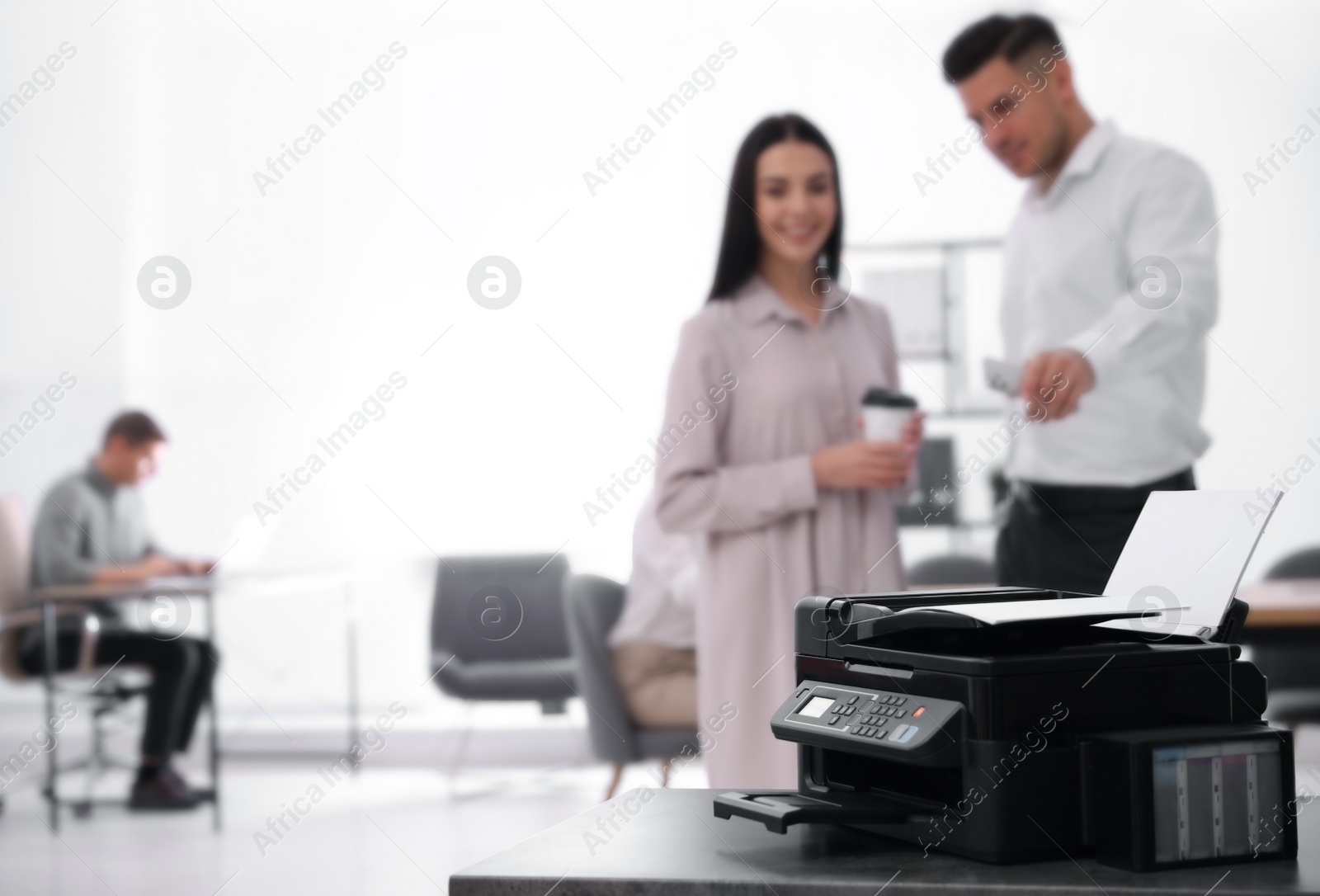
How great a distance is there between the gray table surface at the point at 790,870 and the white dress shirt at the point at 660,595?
65.3 inches

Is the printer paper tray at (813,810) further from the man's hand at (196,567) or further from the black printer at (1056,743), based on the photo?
the man's hand at (196,567)

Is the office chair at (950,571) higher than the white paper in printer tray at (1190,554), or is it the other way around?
the white paper in printer tray at (1190,554)

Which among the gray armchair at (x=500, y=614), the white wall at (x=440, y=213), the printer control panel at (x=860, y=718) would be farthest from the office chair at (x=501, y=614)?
the printer control panel at (x=860, y=718)

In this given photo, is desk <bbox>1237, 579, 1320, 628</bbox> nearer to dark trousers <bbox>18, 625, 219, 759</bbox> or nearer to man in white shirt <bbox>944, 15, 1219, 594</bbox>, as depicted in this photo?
man in white shirt <bbox>944, 15, 1219, 594</bbox>

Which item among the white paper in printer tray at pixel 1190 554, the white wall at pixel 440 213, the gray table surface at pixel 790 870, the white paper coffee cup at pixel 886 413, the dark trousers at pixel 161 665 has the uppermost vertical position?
the white wall at pixel 440 213

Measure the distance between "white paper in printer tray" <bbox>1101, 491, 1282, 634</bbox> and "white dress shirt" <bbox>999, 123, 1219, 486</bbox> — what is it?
3.41 feet

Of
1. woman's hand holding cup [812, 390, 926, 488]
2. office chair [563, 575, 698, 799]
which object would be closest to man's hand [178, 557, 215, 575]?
office chair [563, 575, 698, 799]

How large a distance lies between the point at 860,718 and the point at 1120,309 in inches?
59.4

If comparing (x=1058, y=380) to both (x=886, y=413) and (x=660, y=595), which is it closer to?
(x=886, y=413)

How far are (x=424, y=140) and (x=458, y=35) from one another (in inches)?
17.4

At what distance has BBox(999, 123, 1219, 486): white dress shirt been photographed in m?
2.29

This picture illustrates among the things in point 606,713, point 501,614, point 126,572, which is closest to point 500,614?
point 501,614

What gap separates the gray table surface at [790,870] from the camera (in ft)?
3.07

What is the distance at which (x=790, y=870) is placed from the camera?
3.29 feet
